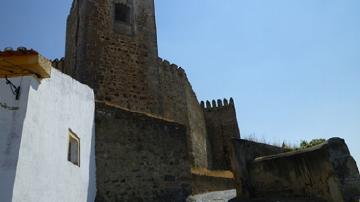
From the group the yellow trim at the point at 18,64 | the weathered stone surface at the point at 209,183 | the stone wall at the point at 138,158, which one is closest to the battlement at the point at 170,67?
the weathered stone surface at the point at 209,183

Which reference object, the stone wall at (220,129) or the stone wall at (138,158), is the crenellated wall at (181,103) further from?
the stone wall at (138,158)

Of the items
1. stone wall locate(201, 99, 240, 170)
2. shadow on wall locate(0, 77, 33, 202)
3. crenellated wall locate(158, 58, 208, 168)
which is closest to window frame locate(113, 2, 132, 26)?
crenellated wall locate(158, 58, 208, 168)

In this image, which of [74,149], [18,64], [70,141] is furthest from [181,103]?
[18,64]

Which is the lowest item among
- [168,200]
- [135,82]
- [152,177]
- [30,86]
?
[168,200]

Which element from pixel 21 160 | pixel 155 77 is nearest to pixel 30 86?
pixel 21 160

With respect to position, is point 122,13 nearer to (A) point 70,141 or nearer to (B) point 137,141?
(B) point 137,141

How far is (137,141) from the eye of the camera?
396 inches

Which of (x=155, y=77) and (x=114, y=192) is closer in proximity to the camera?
(x=114, y=192)

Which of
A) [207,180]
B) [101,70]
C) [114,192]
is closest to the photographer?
[114,192]

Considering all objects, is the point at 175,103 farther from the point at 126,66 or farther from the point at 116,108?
the point at 116,108

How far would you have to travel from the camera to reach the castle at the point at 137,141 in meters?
8.57

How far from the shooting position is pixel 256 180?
31.7 ft

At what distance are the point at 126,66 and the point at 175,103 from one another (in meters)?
5.51

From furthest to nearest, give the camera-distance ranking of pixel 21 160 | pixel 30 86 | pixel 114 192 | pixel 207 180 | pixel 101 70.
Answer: pixel 207 180
pixel 101 70
pixel 114 192
pixel 30 86
pixel 21 160
